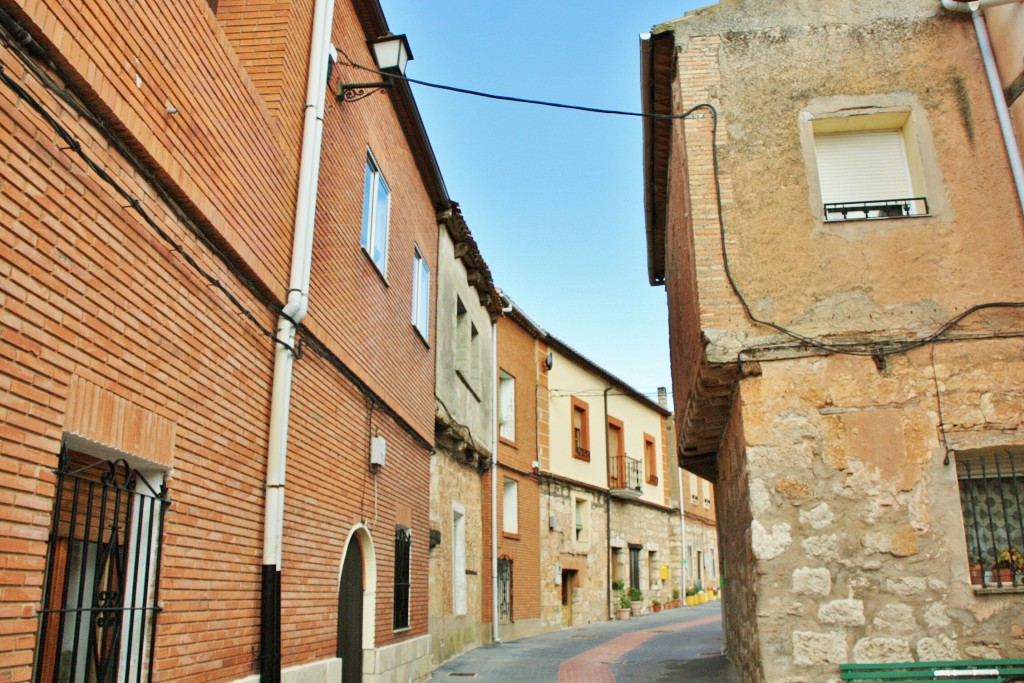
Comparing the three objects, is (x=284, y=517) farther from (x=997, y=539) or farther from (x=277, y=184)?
(x=997, y=539)

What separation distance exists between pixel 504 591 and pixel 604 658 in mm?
4415

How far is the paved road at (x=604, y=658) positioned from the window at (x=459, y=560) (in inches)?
33.0

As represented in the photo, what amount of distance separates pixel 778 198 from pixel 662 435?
74.6ft

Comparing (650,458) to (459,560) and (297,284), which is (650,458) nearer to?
(459,560)

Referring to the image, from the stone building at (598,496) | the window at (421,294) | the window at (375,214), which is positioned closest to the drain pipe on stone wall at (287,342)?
the window at (375,214)

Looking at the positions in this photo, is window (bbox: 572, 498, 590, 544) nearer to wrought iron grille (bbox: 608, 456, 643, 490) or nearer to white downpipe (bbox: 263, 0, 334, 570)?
wrought iron grille (bbox: 608, 456, 643, 490)

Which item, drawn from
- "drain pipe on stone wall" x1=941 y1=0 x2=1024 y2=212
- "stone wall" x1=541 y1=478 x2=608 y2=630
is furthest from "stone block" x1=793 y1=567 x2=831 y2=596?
"stone wall" x1=541 y1=478 x2=608 y2=630

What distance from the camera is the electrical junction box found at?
28.8 ft

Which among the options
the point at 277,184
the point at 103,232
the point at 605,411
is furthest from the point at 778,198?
the point at 605,411

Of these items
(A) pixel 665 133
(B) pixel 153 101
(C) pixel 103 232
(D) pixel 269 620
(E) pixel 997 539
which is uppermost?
(A) pixel 665 133

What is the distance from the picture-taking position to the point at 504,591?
56.2ft

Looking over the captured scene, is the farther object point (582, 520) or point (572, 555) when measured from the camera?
point (582, 520)

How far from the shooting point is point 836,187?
7152 mm

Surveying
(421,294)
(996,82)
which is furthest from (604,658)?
(996,82)
